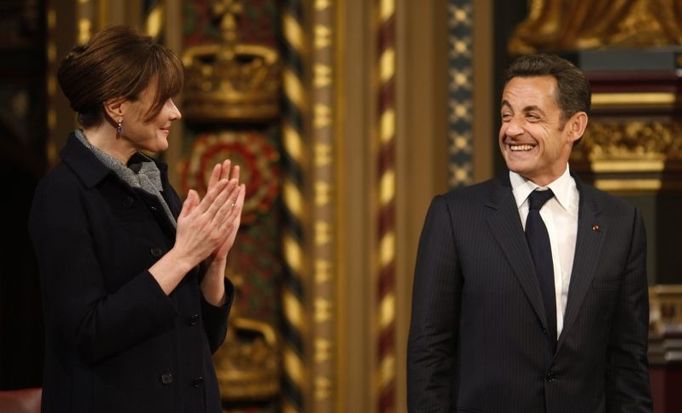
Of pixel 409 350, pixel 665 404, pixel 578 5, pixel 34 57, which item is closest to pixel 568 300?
pixel 409 350

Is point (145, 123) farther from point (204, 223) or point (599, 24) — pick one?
point (599, 24)

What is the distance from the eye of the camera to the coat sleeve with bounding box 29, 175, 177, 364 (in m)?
2.34

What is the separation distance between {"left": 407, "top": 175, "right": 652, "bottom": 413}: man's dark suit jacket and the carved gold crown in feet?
5.36

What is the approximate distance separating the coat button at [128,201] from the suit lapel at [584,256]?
0.87 m

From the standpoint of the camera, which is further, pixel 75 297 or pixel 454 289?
pixel 454 289

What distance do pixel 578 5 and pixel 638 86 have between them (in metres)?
0.34

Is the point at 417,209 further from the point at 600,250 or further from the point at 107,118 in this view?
the point at 107,118

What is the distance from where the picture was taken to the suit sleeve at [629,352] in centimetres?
277

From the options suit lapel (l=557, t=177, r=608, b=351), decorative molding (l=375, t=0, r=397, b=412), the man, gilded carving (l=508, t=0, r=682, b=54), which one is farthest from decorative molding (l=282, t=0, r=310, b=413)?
suit lapel (l=557, t=177, r=608, b=351)

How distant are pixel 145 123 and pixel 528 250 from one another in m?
0.80

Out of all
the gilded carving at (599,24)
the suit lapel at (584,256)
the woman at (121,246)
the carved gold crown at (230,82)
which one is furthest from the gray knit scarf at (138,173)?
the gilded carving at (599,24)

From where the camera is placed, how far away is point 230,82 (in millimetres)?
4336

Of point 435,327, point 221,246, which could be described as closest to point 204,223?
point 221,246

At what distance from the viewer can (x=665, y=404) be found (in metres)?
4.21
